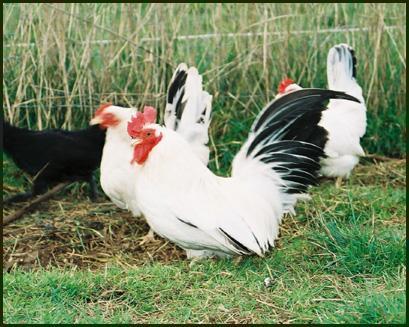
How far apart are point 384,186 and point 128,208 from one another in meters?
2.49

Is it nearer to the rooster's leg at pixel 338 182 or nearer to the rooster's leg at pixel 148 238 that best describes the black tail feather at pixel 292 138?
the rooster's leg at pixel 148 238

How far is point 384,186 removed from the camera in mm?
6270

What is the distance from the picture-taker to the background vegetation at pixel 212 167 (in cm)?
399

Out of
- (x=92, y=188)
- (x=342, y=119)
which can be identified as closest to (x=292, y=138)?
(x=342, y=119)

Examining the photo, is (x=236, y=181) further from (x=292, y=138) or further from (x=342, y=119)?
(x=342, y=119)

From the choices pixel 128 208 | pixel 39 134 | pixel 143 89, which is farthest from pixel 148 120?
pixel 143 89

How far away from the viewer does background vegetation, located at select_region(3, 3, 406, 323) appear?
3.99m

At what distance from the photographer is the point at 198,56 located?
6758mm

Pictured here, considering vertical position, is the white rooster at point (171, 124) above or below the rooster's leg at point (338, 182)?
above

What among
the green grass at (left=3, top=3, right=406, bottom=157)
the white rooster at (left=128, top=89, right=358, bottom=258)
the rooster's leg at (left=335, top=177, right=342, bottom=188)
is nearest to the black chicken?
the green grass at (left=3, top=3, right=406, bottom=157)

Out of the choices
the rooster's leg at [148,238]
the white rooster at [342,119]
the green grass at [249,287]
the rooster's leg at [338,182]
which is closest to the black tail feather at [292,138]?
the green grass at [249,287]

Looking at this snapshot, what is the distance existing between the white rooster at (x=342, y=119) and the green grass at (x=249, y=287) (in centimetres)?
95

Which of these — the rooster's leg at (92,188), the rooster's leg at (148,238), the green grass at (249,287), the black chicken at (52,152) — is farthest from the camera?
the rooster's leg at (92,188)

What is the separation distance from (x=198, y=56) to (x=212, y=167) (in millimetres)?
1167
